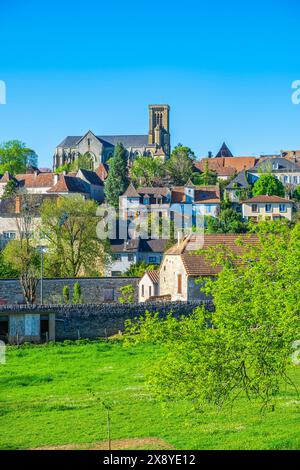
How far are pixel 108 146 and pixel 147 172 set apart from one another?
44.0m

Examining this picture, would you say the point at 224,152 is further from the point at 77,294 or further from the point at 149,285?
the point at 77,294

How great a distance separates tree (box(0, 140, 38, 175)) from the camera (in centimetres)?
13738

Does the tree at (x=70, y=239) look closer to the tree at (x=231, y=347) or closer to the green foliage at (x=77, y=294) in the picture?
the green foliage at (x=77, y=294)

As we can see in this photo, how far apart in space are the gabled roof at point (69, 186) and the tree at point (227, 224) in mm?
28621

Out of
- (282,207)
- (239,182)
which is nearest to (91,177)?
(239,182)

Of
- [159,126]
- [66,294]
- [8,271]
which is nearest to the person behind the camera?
[66,294]

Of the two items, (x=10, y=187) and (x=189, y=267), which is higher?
(x=10, y=187)

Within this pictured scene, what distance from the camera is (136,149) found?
166 metres

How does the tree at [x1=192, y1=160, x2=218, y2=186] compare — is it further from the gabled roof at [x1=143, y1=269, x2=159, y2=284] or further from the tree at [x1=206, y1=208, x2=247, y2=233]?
the gabled roof at [x1=143, y1=269, x2=159, y2=284]

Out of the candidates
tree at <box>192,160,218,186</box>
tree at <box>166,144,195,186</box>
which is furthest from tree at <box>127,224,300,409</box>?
tree at <box>166,144,195,186</box>

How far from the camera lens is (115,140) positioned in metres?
163

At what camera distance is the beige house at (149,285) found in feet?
165

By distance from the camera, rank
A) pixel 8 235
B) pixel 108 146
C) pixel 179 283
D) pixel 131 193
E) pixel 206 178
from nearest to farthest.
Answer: pixel 179 283, pixel 8 235, pixel 131 193, pixel 206 178, pixel 108 146
